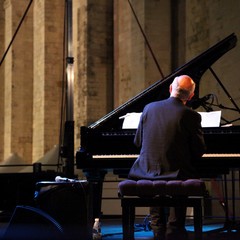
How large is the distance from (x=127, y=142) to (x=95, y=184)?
680 millimetres

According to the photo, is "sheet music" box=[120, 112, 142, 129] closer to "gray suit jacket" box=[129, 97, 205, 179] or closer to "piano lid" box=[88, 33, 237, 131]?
"piano lid" box=[88, 33, 237, 131]

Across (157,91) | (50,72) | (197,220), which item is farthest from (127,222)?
(50,72)

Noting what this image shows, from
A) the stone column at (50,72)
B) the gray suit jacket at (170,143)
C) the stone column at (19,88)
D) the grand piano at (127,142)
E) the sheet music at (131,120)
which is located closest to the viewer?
the gray suit jacket at (170,143)

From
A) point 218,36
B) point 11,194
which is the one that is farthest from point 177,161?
point 218,36

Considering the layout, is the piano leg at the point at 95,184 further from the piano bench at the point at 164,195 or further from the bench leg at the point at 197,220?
the bench leg at the point at 197,220

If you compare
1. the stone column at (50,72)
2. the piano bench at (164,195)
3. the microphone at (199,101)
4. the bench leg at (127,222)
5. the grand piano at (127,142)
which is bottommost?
the bench leg at (127,222)

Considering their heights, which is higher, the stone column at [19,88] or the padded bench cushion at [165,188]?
the stone column at [19,88]

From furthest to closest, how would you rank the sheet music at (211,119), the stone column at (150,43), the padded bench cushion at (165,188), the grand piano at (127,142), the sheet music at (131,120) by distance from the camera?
the stone column at (150,43)
the sheet music at (131,120)
the sheet music at (211,119)
the grand piano at (127,142)
the padded bench cushion at (165,188)

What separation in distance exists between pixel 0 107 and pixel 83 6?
7.90m

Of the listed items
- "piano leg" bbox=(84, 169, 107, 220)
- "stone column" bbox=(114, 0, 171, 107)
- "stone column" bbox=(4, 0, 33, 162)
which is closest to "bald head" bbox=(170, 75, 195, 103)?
"piano leg" bbox=(84, 169, 107, 220)

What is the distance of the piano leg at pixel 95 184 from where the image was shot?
20.0 ft

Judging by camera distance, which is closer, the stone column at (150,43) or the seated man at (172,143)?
the seated man at (172,143)

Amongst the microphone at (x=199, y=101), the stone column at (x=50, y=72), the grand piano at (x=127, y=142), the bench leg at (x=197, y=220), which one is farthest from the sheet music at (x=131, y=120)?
the stone column at (x=50, y=72)

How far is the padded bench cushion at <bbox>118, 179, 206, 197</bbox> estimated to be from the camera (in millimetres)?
4988
